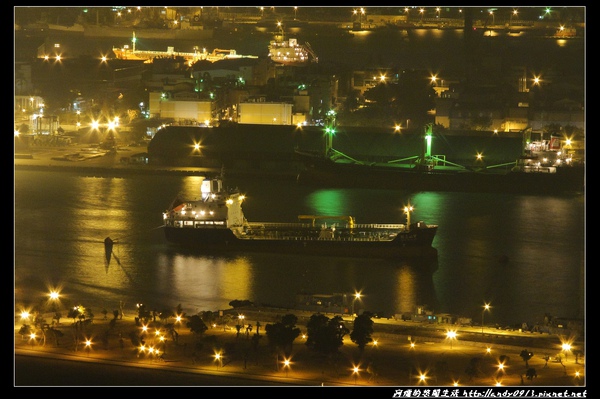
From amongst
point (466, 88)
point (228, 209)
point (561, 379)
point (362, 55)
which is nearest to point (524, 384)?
point (561, 379)

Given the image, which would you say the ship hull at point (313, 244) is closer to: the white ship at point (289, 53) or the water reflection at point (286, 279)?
the water reflection at point (286, 279)

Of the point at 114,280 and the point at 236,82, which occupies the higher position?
the point at 236,82

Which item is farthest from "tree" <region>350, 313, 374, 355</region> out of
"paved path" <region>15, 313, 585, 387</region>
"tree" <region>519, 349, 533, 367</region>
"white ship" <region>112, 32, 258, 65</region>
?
"white ship" <region>112, 32, 258, 65</region>

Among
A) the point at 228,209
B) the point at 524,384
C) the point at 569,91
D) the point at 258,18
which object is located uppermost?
the point at 258,18

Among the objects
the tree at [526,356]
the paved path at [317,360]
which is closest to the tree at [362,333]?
the paved path at [317,360]

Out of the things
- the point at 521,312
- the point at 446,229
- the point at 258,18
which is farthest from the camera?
the point at 258,18

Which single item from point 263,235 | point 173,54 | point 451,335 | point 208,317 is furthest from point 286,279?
point 173,54

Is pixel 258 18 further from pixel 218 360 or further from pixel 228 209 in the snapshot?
pixel 218 360
